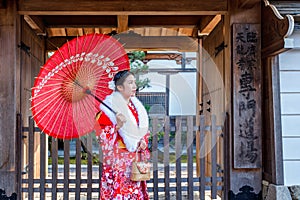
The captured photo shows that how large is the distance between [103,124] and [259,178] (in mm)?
1738

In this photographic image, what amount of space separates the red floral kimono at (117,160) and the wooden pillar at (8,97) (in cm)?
112

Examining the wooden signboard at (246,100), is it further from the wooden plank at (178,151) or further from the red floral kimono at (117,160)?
the red floral kimono at (117,160)

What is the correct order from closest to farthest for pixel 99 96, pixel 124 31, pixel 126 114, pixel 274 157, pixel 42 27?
pixel 126 114 < pixel 99 96 < pixel 274 157 < pixel 42 27 < pixel 124 31

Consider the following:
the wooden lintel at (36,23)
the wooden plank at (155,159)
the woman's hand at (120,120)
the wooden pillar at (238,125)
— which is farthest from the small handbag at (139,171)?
the wooden lintel at (36,23)

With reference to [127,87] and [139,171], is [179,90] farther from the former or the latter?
[139,171]

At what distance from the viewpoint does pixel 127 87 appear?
2.99 metres

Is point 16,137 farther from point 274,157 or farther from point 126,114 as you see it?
point 274,157

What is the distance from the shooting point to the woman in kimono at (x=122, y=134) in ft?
9.71

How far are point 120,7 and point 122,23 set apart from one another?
5.49ft

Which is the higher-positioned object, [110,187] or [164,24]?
[164,24]

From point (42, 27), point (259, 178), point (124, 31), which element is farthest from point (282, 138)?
point (42, 27)

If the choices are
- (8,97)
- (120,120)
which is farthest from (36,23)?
(120,120)

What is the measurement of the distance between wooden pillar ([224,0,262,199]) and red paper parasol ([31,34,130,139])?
1.31 m

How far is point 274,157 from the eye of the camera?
361cm
